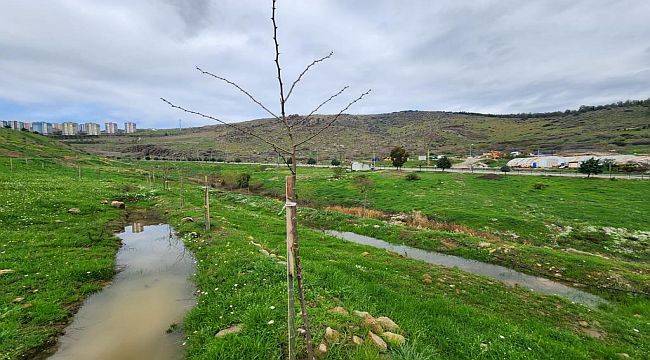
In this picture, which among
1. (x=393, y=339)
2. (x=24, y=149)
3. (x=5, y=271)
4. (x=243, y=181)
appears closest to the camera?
(x=393, y=339)

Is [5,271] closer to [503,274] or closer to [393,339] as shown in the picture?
[393,339]

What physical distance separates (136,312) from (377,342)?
27.8 feet

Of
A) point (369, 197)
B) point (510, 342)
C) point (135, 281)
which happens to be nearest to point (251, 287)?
point (135, 281)

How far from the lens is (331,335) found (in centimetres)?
745

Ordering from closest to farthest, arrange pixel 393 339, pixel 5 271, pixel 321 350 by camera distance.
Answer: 1. pixel 321 350
2. pixel 393 339
3. pixel 5 271

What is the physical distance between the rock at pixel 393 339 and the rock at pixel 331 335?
1263 mm

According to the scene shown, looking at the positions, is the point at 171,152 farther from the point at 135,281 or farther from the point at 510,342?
the point at 510,342

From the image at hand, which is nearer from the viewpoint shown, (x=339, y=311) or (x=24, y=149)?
(x=339, y=311)

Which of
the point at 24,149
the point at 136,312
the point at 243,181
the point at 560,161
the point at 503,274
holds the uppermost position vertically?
the point at 24,149

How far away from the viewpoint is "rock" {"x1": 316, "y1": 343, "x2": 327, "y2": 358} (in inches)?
272

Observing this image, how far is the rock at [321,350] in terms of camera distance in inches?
272

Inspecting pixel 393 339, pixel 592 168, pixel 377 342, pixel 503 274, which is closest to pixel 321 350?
pixel 377 342

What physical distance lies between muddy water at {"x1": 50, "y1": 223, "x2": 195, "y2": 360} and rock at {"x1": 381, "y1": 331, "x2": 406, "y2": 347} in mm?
5425

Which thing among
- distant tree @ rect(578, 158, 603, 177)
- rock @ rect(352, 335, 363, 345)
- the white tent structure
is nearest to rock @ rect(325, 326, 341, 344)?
rock @ rect(352, 335, 363, 345)
